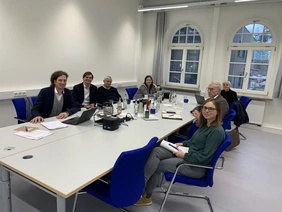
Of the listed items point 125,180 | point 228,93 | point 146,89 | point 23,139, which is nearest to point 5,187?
point 23,139

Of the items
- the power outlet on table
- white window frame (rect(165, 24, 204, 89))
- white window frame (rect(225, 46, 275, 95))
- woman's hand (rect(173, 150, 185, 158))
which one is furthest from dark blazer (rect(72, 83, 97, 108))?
white window frame (rect(225, 46, 275, 95))

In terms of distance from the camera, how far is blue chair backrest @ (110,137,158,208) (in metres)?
1.41

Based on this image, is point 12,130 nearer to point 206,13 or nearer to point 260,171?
point 260,171

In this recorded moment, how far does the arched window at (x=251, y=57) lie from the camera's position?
4.93m

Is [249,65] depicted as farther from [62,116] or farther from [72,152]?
[72,152]

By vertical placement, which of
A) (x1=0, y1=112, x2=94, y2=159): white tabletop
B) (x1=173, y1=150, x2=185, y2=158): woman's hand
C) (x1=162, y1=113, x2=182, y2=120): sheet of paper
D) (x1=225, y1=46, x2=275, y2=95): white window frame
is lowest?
(x1=173, y1=150, x2=185, y2=158): woman's hand

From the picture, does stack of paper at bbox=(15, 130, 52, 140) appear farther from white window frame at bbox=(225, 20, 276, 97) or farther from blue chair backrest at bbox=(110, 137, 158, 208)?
white window frame at bbox=(225, 20, 276, 97)

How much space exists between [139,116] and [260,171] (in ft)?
6.38

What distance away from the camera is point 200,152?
1.89 m

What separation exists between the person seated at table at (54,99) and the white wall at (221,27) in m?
3.96

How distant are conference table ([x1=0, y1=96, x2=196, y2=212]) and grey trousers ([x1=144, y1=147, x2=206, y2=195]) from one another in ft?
0.65

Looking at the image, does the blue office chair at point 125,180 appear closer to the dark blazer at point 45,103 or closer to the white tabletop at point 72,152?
the white tabletop at point 72,152

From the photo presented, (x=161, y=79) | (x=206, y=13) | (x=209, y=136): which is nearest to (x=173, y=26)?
(x=206, y=13)

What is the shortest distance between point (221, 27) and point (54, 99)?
4.47m
